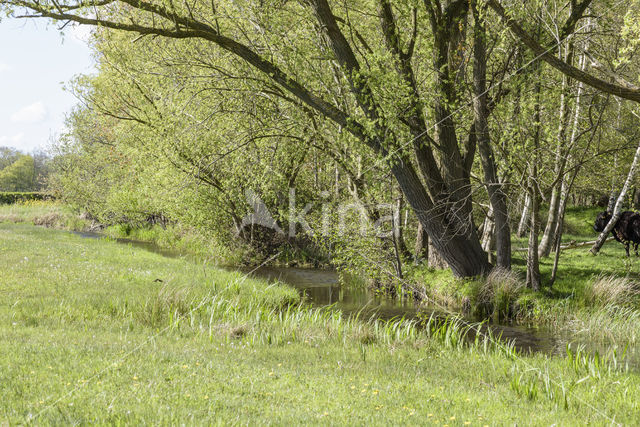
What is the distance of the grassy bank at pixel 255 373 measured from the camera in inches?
196

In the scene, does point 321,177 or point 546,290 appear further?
point 321,177

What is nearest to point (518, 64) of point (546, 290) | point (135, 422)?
point (546, 290)

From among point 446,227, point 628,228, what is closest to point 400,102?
point 446,227

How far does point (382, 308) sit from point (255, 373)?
776 centimetres

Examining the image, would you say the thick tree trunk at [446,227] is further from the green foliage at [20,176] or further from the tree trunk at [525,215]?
the green foliage at [20,176]

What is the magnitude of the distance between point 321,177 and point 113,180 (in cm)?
1842

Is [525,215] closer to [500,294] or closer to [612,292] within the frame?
[500,294]

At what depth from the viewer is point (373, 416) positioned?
5.03 meters

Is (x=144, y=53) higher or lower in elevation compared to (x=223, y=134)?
higher

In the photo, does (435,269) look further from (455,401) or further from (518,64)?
(455,401)

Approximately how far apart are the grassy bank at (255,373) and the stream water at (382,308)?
146cm

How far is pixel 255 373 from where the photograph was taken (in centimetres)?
627

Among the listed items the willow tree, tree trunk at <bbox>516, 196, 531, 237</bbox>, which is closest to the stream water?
the willow tree

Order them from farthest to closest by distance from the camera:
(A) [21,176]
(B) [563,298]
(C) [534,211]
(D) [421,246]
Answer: (A) [21,176], (D) [421,246], (C) [534,211], (B) [563,298]
